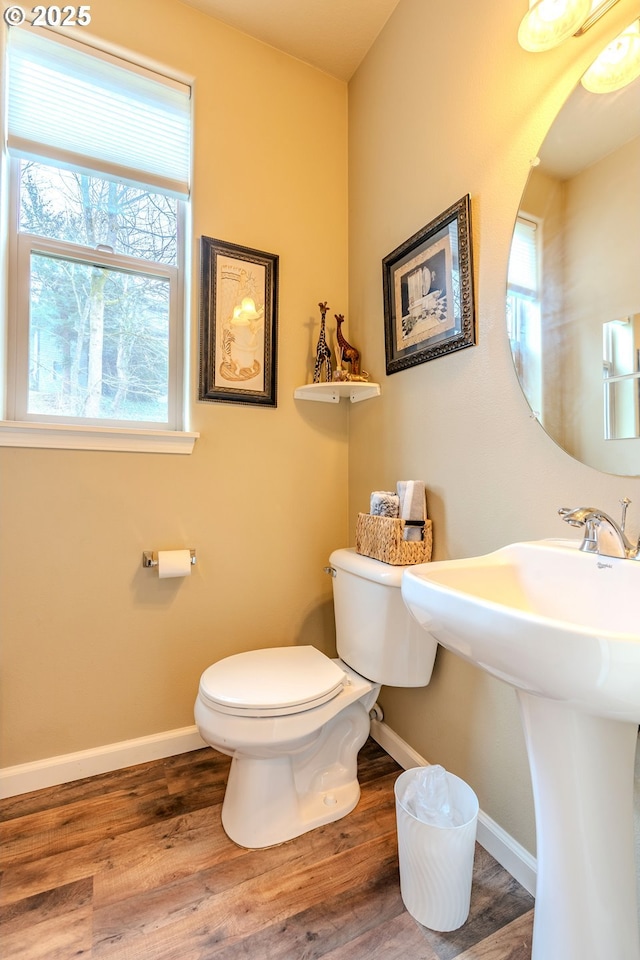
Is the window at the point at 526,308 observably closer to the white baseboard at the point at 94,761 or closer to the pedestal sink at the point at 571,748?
the pedestal sink at the point at 571,748

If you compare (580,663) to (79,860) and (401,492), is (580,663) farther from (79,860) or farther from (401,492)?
(79,860)

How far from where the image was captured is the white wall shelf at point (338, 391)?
5.50 ft

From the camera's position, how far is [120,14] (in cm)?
151

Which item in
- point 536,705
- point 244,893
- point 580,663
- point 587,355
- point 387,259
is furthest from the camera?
point 387,259

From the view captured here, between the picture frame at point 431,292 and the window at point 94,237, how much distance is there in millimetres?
800

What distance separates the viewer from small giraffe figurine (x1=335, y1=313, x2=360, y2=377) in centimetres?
174

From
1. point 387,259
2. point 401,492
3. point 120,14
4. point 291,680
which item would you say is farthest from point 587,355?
point 120,14

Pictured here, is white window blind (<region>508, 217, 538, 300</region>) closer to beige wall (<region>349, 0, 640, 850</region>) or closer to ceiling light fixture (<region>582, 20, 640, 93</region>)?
beige wall (<region>349, 0, 640, 850</region>)

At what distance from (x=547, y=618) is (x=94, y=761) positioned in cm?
160

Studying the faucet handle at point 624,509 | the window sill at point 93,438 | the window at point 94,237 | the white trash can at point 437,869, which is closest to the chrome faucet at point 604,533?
the faucet handle at point 624,509

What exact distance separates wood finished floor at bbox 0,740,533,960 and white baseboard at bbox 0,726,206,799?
35mm

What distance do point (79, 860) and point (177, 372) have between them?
1.50 m

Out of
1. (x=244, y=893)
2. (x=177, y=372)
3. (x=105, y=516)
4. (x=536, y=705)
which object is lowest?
(x=244, y=893)

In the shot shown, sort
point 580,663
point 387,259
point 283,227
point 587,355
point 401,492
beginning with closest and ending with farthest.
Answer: point 580,663 < point 587,355 < point 401,492 < point 387,259 < point 283,227
